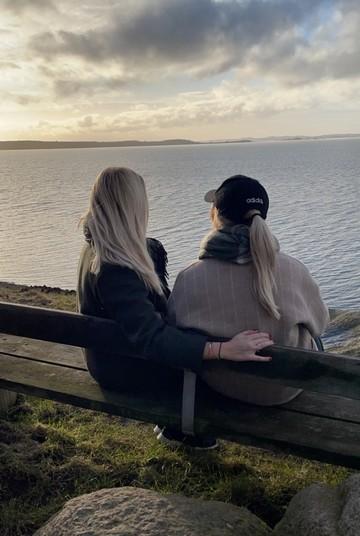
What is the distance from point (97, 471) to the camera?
13.5 ft

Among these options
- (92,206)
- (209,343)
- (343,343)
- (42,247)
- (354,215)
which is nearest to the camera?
(209,343)

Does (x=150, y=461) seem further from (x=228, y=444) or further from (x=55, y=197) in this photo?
(x=55, y=197)

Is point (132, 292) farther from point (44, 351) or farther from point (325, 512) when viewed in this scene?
point (44, 351)

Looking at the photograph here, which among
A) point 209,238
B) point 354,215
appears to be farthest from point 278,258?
point 354,215

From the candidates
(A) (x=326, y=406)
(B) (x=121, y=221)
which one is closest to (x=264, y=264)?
(B) (x=121, y=221)

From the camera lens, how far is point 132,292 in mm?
3385

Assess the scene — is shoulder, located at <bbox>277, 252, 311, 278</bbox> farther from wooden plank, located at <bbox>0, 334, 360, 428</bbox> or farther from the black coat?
wooden plank, located at <bbox>0, 334, 360, 428</bbox>

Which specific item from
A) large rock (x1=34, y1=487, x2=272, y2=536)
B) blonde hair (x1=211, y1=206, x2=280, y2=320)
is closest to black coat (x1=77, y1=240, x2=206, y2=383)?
blonde hair (x1=211, y1=206, x2=280, y2=320)

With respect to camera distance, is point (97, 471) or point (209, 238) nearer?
point (209, 238)

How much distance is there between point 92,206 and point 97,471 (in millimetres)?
1898

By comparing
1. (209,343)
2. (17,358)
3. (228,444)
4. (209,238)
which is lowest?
(228,444)

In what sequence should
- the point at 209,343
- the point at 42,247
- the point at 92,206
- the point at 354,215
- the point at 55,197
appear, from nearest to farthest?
the point at 209,343
the point at 92,206
the point at 42,247
the point at 354,215
the point at 55,197

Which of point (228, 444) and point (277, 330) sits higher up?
point (277, 330)

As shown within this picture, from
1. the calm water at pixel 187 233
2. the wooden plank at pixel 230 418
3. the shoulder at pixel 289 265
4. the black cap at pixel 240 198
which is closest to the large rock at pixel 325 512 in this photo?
the wooden plank at pixel 230 418
